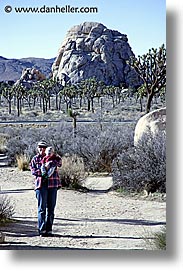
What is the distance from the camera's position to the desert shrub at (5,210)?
4867 mm

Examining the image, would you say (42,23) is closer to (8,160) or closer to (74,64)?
(74,64)

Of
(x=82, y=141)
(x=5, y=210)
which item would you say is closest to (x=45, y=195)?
(x=5, y=210)

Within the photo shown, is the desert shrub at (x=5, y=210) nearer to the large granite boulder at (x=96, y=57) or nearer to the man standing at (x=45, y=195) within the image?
the man standing at (x=45, y=195)

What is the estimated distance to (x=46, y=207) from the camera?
4.86 metres

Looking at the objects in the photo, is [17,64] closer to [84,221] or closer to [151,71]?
[151,71]

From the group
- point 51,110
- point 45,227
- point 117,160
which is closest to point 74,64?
point 51,110

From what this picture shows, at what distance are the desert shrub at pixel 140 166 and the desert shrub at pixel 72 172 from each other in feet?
0.79

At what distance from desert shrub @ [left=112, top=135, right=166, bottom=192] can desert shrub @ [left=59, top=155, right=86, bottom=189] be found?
0.24 metres

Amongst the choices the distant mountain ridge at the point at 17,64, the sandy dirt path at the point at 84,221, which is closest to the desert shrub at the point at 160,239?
the sandy dirt path at the point at 84,221

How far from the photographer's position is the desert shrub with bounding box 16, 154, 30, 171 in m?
5.08

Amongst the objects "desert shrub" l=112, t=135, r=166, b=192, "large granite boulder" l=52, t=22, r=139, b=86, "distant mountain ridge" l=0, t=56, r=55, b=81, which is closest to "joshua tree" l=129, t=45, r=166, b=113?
"large granite boulder" l=52, t=22, r=139, b=86

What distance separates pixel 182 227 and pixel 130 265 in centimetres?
42

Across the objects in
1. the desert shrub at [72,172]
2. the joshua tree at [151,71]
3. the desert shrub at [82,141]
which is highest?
the joshua tree at [151,71]

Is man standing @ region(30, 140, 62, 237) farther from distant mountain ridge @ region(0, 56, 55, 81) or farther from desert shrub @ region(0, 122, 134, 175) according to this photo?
distant mountain ridge @ region(0, 56, 55, 81)
